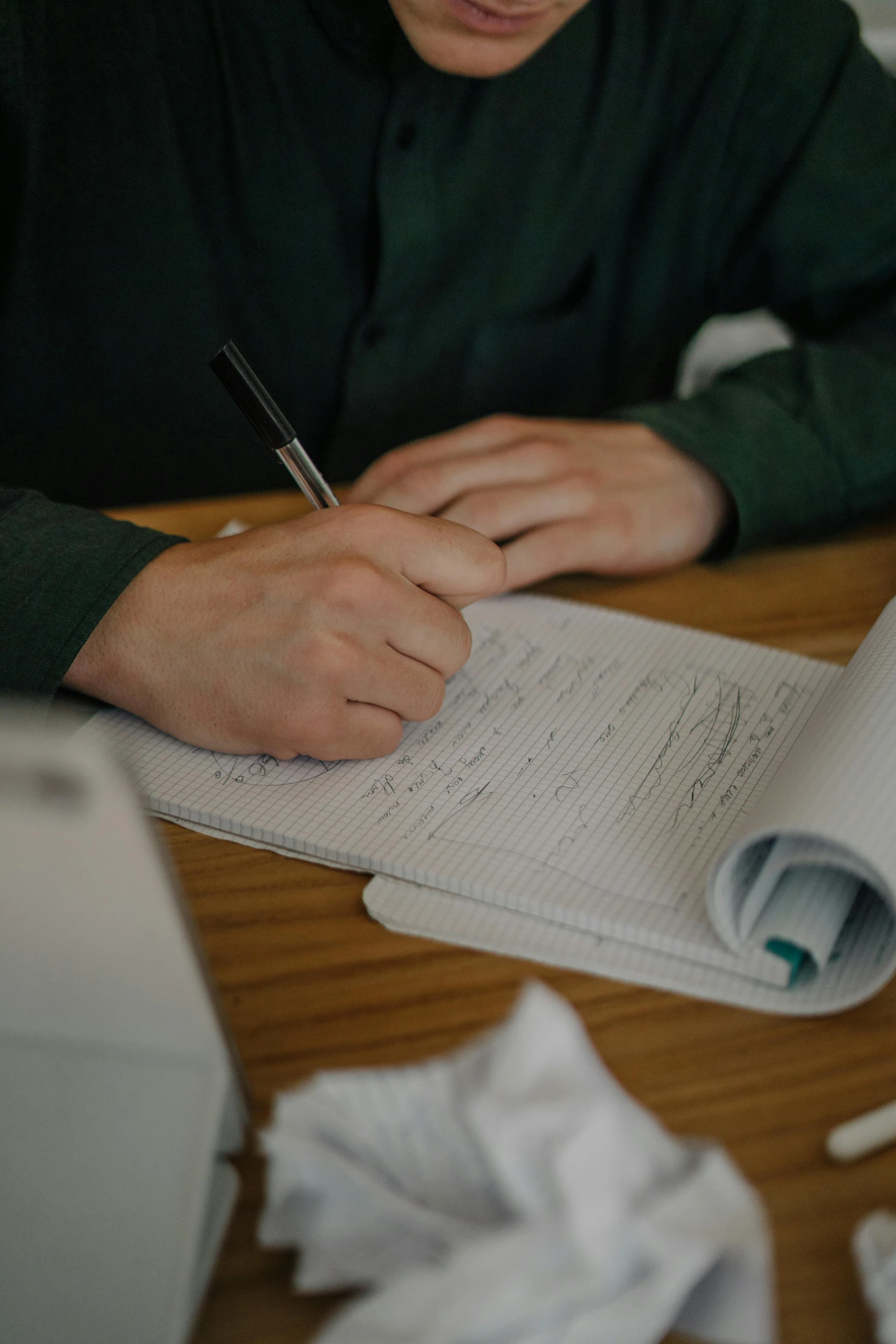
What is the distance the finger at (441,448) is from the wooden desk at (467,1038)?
30cm

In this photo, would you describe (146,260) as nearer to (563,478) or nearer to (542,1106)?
(563,478)

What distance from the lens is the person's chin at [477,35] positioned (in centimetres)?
70

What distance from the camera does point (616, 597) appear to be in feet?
2.31

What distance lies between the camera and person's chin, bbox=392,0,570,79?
70 centimetres

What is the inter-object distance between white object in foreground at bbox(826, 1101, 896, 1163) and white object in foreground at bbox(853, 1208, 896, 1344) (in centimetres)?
2

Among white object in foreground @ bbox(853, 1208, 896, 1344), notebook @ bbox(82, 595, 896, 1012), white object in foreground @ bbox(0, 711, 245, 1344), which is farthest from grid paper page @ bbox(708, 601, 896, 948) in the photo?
white object in foreground @ bbox(0, 711, 245, 1344)

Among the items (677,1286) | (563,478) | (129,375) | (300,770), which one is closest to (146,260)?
(129,375)

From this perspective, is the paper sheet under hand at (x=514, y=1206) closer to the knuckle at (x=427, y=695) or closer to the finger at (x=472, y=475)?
the knuckle at (x=427, y=695)

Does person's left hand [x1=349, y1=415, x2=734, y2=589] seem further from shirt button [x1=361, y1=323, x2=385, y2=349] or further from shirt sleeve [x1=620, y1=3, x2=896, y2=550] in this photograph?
shirt button [x1=361, y1=323, x2=385, y2=349]

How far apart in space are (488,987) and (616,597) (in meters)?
0.37

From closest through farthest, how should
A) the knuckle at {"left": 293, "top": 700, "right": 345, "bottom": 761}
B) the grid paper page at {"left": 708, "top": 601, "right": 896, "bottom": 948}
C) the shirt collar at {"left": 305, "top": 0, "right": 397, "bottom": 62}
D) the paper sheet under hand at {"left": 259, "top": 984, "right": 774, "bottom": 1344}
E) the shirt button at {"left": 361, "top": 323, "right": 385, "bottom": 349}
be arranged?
the paper sheet under hand at {"left": 259, "top": 984, "right": 774, "bottom": 1344}
the grid paper page at {"left": 708, "top": 601, "right": 896, "bottom": 948}
the knuckle at {"left": 293, "top": 700, "right": 345, "bottom": 761}
the shirt collar at {"left": 305, "top": 0, "right": 397, "bottom": 62}
the shirt button at {"left": 361, "top": 323, "right": 385, "bottom": 349}

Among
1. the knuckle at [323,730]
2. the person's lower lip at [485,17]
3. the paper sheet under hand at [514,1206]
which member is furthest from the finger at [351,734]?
the person's lower lip at [485,17]

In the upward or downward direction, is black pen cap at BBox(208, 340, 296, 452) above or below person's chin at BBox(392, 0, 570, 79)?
below

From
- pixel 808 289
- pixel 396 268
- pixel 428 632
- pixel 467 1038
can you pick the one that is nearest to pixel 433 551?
pixel 428 632
